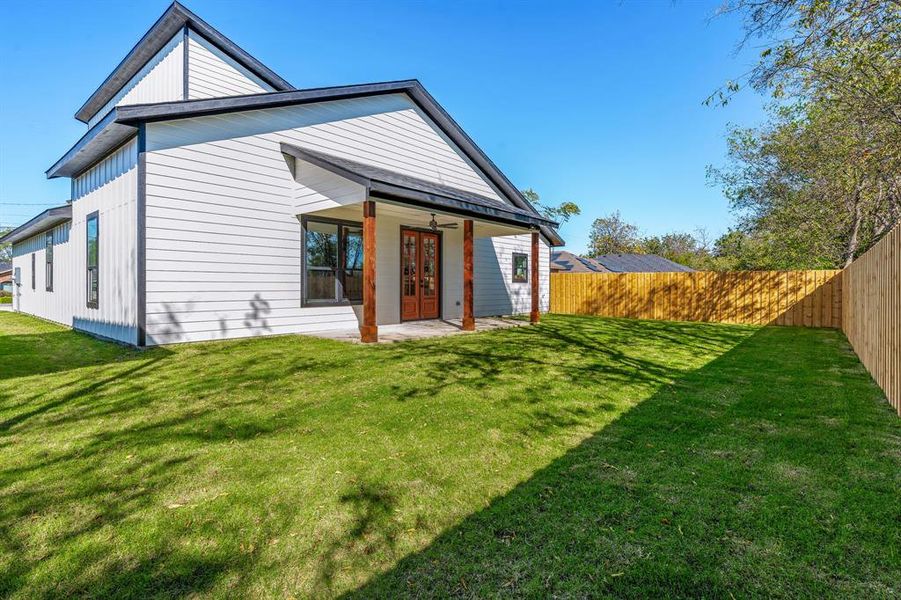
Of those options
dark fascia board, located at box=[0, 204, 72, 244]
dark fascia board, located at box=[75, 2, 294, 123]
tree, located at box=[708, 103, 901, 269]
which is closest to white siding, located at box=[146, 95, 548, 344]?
dark fascia board, located at box=[75, 2, 294, 123]

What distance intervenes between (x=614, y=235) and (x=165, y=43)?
5364cm

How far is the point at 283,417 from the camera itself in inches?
148

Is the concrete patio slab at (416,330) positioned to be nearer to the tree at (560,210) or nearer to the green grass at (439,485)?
the green grass at (439,485)

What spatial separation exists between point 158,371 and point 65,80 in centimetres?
1698

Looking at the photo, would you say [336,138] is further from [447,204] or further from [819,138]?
[819,138]

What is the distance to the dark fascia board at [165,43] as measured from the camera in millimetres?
9102

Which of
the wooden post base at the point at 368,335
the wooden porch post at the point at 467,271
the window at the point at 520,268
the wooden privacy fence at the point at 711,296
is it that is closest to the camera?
the wooden post base at the point at 368,335

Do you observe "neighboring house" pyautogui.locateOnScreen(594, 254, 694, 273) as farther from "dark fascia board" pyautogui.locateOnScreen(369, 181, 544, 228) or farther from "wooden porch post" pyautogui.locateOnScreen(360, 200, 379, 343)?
"wooden porch post" pyautogui.locateOnScreen(360, 200, 379, 343)

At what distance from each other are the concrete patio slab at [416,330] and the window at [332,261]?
84cm

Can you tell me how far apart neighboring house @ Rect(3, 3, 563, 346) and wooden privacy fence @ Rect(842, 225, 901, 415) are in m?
6.15

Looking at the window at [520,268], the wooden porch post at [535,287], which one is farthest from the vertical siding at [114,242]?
the window at [520,268]

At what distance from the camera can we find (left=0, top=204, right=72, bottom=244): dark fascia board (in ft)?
32.1

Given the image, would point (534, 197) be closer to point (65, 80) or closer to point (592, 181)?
point (592, 181)

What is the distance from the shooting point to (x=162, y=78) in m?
9.69
